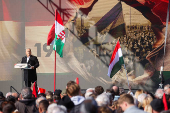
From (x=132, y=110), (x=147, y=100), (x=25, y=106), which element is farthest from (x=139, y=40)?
(x=132, y=110)

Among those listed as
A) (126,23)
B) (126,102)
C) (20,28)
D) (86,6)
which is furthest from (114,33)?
(126,102)

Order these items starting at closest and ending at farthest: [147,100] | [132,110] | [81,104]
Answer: [132,110] < [81,104] < [147,100]

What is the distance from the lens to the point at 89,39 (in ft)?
41.1

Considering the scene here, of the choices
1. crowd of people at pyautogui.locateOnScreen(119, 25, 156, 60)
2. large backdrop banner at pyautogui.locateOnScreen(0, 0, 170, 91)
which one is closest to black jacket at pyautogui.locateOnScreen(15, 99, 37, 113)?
large backdrop banner at pyautogui.locateOnScreen(0, 0, 170, 91)

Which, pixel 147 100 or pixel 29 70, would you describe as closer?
pixel 147 100

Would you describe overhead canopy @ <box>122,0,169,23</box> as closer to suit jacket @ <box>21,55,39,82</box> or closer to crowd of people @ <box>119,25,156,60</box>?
crowd of people @ <box>119,25,156,60</box>

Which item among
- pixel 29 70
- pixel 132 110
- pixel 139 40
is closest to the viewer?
pixel 132 110

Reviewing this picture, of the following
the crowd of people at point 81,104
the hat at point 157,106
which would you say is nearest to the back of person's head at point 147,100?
the crowd of people at point 81,104

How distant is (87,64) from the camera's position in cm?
1254

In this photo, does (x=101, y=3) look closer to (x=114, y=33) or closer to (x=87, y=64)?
(x=114, y=33)

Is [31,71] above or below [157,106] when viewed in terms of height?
above

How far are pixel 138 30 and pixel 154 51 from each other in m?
1.02

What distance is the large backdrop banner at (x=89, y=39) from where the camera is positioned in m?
12.4

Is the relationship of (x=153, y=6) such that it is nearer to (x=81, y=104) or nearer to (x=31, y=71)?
(x=31, y=71)
